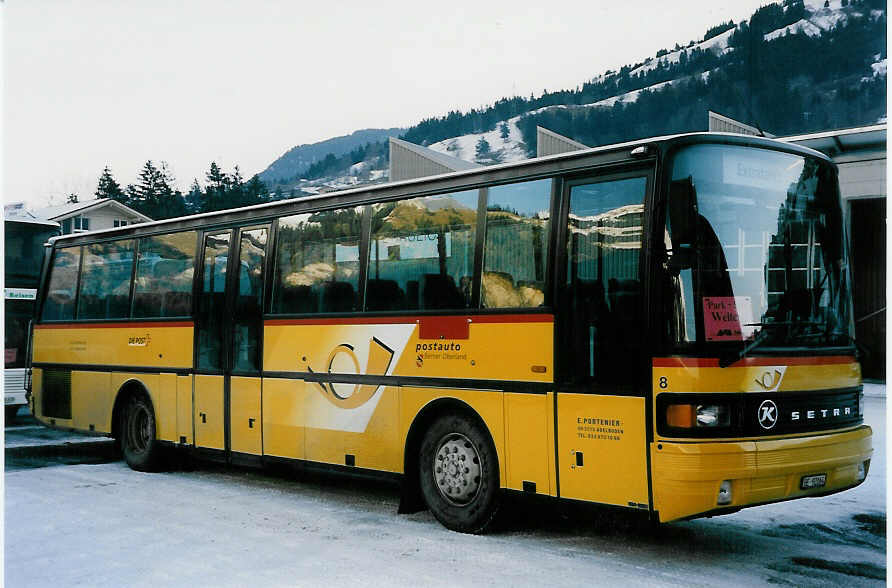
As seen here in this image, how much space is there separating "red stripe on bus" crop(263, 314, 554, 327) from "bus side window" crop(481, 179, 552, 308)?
0.32 ft

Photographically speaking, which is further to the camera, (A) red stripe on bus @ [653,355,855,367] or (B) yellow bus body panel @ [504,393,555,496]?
(B) yellow bus body panel @ [504,393,555,496]

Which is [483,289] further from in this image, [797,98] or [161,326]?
[797,98]

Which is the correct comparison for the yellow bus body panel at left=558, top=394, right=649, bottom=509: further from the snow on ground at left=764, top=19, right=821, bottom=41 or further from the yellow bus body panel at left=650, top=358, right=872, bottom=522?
the snow on ground at left=764, top=19, right=821, bottom=41

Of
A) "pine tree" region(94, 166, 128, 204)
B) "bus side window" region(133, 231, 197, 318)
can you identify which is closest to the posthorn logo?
"bus side window" region(133, 231, 197, 318)

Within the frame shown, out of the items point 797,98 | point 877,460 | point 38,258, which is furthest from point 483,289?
point 797,98

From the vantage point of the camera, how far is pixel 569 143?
33.6 m

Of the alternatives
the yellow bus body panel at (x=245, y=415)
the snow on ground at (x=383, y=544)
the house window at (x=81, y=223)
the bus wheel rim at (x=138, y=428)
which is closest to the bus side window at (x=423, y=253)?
the snow on ground at (x=383, y=544)

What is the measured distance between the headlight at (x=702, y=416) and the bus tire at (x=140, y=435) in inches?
288

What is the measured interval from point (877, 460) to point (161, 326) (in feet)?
30.1

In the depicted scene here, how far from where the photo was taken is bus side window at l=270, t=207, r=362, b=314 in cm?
897

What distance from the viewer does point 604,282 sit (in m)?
6.68

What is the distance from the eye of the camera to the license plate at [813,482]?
6.37 meters

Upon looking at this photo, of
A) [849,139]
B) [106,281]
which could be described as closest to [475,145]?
[849,139]

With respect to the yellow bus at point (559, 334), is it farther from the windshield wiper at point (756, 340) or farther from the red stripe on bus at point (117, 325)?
the red stripe on bus at point (117, 325)
